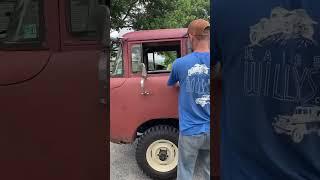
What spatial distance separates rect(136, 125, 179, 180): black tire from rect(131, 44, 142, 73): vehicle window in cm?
80

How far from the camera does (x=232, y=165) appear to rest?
2518 millimetres

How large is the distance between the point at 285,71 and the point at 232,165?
1.66 ft

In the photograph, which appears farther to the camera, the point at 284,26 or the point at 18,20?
the point at 18,20

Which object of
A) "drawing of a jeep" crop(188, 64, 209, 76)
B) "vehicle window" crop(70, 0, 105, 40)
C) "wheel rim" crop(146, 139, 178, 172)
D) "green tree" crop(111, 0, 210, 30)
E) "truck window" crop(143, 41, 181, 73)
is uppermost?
"green tree" crop(111, 0, 210, 30)

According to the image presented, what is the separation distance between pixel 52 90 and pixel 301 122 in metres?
1.19

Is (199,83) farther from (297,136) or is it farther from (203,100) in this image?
(297,136)

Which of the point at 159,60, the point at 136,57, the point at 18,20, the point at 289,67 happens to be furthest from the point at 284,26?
the point at 159,60

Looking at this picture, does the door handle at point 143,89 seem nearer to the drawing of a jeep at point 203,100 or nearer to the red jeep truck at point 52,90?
the drawing of a jeep at point 203,100

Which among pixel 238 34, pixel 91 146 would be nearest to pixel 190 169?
pixel 91 146

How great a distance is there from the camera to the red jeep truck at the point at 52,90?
8.53 feet

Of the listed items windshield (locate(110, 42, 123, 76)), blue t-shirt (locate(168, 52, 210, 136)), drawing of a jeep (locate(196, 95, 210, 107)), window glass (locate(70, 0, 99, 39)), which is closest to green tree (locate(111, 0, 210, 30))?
windshield (locate(110, 42, 123, 76))

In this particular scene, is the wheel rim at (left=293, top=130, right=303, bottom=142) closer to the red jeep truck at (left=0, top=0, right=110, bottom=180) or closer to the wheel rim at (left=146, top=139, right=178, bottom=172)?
the red jeep truck at (left=0, top=0, right=110, bottom=180)

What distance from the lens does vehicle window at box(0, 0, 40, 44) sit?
265cm

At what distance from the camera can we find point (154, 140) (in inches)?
262
